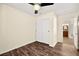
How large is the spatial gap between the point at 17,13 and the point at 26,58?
109 centimetres

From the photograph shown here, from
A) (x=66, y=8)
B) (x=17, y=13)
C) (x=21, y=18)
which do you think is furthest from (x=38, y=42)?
(x=66, y=8)

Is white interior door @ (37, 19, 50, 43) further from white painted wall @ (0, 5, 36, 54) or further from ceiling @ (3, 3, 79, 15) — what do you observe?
ceiling @ (3, 3, 79, 15)

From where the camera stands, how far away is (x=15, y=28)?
205 centimetres

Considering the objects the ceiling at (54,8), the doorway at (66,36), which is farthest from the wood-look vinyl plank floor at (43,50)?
the ceiling at (54,8)

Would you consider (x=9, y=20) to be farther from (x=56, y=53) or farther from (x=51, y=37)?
(x=56, y=53)

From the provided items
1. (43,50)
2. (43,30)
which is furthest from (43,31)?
(43,50)

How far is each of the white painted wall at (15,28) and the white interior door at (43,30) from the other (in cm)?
15

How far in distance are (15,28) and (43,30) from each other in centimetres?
71

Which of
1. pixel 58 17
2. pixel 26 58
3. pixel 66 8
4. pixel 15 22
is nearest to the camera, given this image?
pixel 26 58

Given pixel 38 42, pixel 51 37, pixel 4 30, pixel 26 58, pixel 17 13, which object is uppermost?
pixel 17 13

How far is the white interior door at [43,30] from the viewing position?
2.02m

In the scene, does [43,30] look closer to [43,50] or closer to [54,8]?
[43,50]

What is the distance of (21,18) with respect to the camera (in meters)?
2.10

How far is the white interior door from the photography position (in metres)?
2.02
